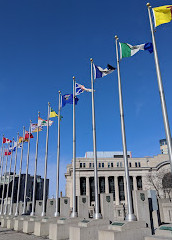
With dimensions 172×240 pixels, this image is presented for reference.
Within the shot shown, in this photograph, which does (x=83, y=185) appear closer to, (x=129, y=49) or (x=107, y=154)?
(x=107, y=154)

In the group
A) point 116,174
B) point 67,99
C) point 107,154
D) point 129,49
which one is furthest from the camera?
point 107,154

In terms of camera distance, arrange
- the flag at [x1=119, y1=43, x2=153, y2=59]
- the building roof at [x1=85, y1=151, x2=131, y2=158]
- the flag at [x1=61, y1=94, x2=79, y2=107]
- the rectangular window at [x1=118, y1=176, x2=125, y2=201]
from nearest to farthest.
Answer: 1. the flag at [x1=119, y1=43, x2=153, y2=59]
2. the flag at [x1=61, y1=94, x2=79, y2=107]
3. the rectangular window at [x1=118, y1=176, x2=125, y2=201]
4. the building roof at [x1=85, y1=151, x2=131, y2=158]

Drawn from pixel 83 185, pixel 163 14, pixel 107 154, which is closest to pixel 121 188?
pixel 83 185

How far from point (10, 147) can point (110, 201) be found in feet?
95.3

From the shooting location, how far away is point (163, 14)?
14.6 meters

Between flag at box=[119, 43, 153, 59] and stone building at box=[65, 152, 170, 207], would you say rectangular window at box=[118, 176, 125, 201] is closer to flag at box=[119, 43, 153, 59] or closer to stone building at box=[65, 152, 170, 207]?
stone building at box=[65, 152, 170, 207]

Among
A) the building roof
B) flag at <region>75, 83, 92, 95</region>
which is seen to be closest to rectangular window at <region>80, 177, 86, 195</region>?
the building roof

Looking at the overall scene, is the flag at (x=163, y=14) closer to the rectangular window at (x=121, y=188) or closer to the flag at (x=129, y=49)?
the flag at (x=129, y=49)

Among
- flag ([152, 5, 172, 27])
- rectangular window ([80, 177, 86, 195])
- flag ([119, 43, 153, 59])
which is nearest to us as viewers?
flag ([152, 5, 172, 27])

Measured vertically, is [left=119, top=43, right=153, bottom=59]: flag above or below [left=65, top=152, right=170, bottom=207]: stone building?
above

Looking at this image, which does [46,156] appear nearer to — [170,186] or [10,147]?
[10,147]

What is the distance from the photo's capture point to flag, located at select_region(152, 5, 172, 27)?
14.4 m

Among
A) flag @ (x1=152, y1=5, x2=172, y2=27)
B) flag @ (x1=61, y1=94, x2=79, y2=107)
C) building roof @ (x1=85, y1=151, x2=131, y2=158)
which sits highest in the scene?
building roof @ (x1=85, y1=151, x2=131, y2=158)

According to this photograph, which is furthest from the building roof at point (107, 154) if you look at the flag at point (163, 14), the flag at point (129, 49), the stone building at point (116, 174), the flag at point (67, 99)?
the flag at point (163, 14)
